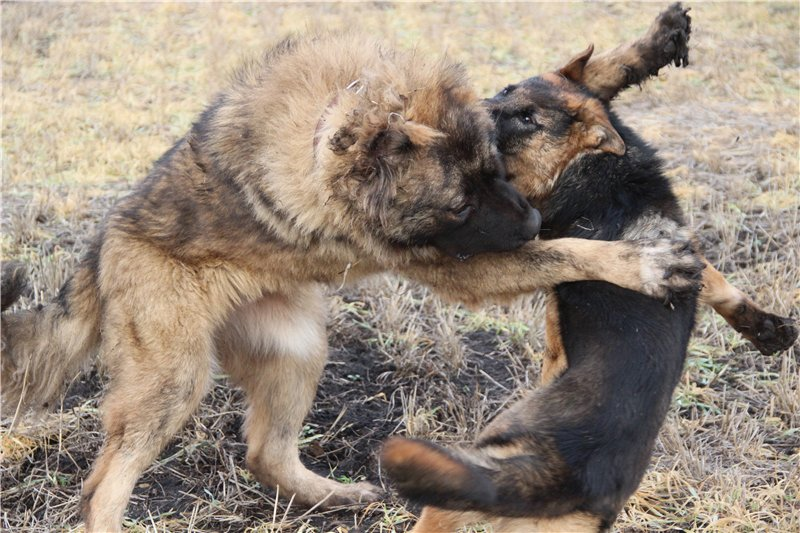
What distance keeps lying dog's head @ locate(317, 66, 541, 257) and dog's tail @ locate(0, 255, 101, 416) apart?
4.67 ft

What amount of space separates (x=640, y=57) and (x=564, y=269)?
160 centimetres

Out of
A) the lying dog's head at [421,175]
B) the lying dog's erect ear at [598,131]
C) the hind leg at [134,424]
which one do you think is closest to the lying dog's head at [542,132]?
the lying dog's erect ear at [598,131]

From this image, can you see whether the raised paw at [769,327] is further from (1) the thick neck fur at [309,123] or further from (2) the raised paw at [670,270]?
(1) the thick neck fur at [309,123]

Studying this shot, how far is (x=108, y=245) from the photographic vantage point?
4145 millimetres

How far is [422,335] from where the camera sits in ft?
17.3

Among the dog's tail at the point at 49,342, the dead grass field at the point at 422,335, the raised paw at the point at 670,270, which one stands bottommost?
the dead grass field at the point at 422,335

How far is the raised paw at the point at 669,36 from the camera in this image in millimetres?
4629

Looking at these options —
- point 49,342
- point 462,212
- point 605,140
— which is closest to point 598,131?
point 605,140

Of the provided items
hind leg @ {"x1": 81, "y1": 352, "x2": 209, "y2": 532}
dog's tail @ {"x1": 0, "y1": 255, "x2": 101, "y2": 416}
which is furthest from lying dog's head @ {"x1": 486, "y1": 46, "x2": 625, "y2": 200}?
dog's tail @ {"x1": 0, "y1": 255, "x2": 101, "y2": 416}

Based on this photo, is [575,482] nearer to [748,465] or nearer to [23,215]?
[748,465]

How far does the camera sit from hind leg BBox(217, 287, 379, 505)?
4.36 meters

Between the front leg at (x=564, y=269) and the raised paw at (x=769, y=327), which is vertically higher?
the front leg at (x=564, y=269)

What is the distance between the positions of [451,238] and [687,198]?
3439mm

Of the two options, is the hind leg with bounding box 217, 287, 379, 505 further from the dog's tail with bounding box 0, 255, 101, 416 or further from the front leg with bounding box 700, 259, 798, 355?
the front leg with bounding box 700, 259, 798, 355
